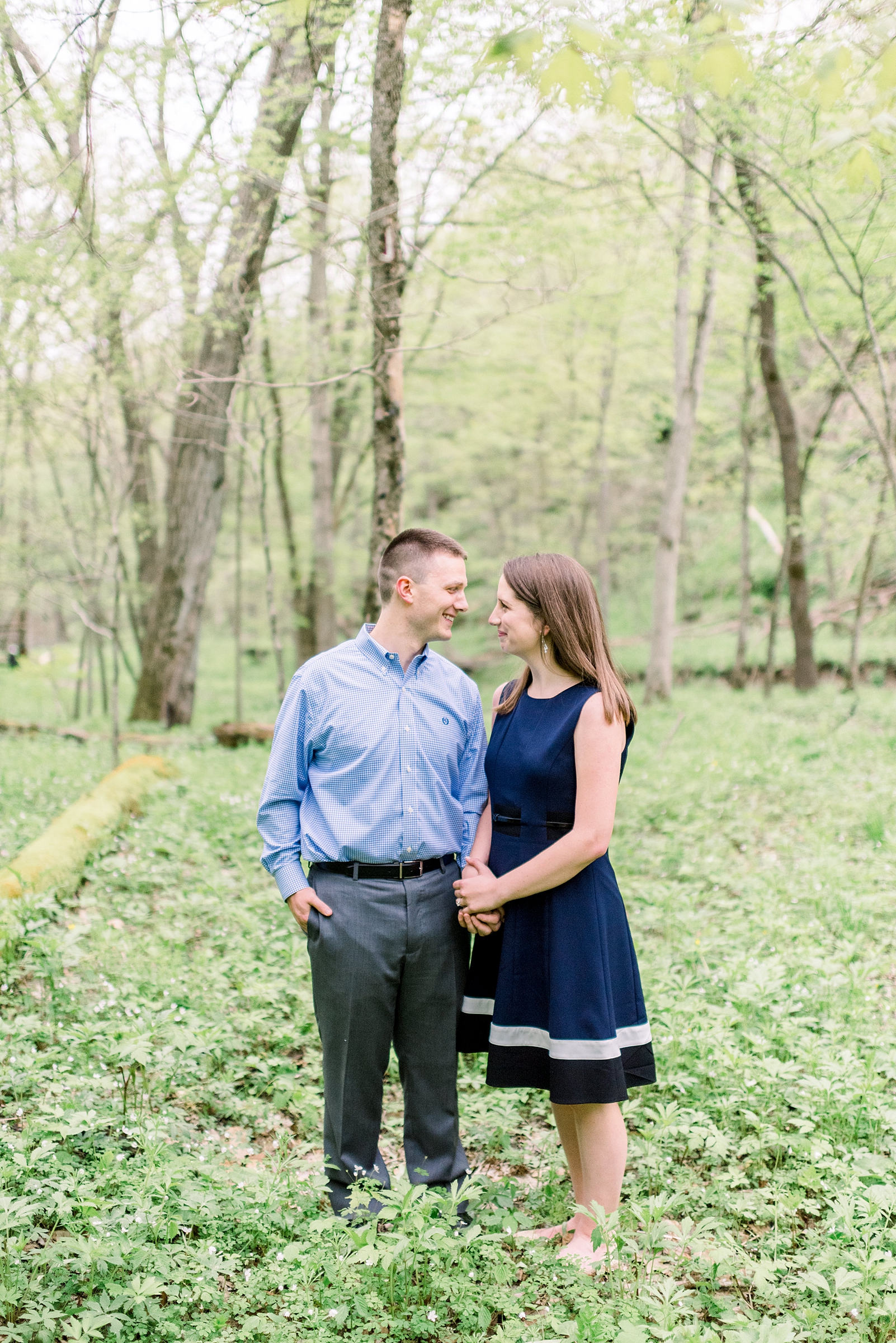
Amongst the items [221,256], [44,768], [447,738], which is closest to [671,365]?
[221,256]

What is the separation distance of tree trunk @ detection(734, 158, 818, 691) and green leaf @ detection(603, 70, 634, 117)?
35.0 ft

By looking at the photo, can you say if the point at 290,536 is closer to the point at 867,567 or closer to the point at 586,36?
the point at 867,567

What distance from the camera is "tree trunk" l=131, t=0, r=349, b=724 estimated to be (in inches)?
316

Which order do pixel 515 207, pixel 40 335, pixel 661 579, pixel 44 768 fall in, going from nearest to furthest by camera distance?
pixel 44 768 → pixel 40 335 → pixel 515 207 → pixel 661 579

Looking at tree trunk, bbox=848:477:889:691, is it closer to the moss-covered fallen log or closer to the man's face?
the moss-covered fallen log

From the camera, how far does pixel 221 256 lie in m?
9.81

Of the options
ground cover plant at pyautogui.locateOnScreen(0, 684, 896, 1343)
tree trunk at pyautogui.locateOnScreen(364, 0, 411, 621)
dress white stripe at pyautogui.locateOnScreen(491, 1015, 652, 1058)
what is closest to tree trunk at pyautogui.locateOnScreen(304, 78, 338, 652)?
tree trunk at pyautogui.locateOnScreen(364, 0, 411, 621)

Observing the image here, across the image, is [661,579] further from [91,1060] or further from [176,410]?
[91,1060]

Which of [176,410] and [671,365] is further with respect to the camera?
[671,365]

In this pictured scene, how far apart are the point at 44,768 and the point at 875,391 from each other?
1203 centimetres

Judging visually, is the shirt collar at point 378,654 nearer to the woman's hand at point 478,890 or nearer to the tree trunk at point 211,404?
the woman's hand at point 478,890

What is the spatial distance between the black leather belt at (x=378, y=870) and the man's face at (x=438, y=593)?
69 cm

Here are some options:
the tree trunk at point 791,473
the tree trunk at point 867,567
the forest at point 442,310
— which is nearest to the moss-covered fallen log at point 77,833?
the forest at point 442,310

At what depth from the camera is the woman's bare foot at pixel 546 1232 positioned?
2736mm
